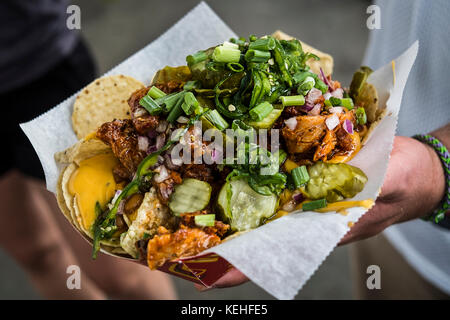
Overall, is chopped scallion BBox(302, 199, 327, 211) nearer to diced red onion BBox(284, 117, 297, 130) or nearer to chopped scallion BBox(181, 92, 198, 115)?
diced red onion BBox(284, 117, 297, 130)

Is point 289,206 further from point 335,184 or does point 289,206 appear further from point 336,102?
point 336,102

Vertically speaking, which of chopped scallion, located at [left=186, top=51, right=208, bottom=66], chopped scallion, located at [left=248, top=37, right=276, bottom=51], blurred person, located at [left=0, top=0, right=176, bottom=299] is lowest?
blurred person, located at [left=0, top=0, right=176, bottom=299]

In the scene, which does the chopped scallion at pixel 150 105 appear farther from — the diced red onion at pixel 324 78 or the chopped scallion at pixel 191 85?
the diced red onion at pixel 324 78

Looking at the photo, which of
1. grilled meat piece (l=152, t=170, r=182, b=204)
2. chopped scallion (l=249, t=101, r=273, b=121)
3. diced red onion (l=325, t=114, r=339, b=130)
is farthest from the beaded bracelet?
grilled meat piece (l=152, t=170, r=182, b=204)

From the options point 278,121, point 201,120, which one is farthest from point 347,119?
point 201,120

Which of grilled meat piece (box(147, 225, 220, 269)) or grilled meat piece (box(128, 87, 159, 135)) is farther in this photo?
grilled meat piece (box(128, 87, 159, 135))

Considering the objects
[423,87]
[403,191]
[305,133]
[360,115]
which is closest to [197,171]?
[305,133]

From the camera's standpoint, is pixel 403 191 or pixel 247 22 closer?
pixel 403 191
